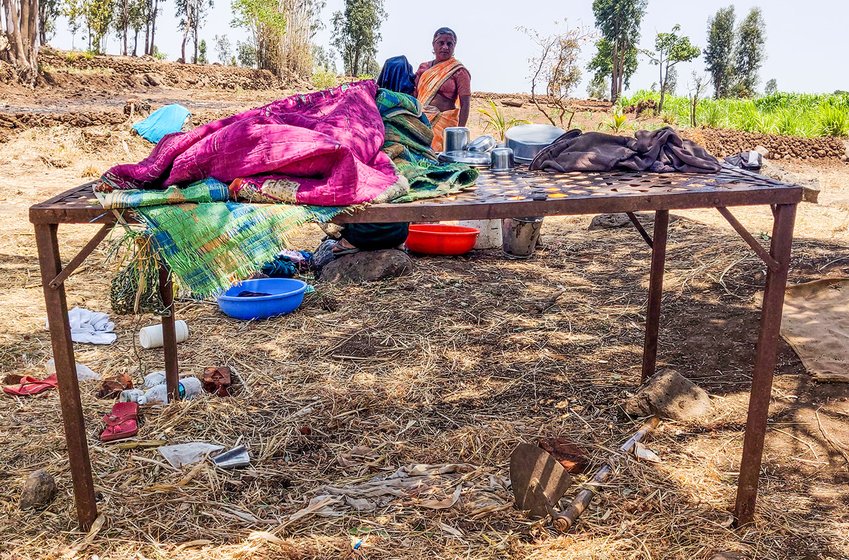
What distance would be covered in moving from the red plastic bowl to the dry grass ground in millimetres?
622

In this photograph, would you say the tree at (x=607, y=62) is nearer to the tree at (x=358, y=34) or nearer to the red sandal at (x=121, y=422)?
the tree at (x=358, y=34)

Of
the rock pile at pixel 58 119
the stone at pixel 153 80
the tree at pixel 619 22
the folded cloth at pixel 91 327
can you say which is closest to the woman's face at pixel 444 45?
the folded cloth at pixel 91 327

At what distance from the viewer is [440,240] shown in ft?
18.6

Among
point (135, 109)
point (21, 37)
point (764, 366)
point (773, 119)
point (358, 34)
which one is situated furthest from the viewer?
point (358, 34)

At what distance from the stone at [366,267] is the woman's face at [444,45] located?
6.41 feet

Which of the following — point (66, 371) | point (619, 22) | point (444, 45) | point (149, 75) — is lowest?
point (66, 371)

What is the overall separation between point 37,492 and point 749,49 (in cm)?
4830

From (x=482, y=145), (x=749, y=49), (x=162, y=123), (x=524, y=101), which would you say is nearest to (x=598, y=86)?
(x=749, y=49)

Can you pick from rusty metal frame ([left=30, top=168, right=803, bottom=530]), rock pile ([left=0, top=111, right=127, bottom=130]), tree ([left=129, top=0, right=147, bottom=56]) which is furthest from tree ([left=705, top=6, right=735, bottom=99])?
rusty metal frame ([left=30, top=168, right=803, bottom=530])

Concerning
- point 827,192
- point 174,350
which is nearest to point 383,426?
point 174,350

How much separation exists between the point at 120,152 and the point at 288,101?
8.77 m

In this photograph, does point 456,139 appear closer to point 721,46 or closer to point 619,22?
point 619,22

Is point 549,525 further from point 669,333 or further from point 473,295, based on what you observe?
point 473,295

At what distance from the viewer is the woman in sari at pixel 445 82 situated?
19.1ft
